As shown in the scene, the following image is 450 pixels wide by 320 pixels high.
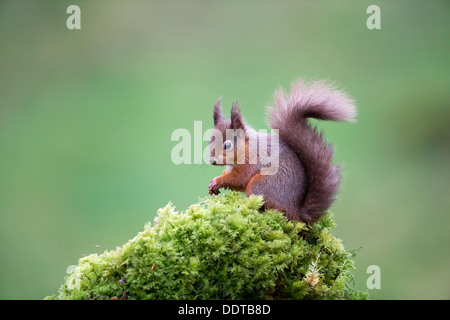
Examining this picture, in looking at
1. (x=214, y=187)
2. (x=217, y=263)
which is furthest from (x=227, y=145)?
(x=217, y=263)

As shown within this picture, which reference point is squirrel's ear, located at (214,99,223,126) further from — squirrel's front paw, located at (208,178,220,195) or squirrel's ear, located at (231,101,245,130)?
squirrel's front paw, located at (208,178,220,195)

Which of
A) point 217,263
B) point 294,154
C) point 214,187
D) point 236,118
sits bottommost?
point 217,263

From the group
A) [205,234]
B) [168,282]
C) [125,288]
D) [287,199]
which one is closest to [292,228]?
[287,199]

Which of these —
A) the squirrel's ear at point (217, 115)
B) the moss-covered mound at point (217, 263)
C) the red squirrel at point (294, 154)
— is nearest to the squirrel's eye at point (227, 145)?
the red squirrel at point (294, 154)

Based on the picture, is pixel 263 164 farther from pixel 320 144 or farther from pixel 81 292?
pixel 81 292

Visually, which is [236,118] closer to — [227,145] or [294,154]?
[227,145]

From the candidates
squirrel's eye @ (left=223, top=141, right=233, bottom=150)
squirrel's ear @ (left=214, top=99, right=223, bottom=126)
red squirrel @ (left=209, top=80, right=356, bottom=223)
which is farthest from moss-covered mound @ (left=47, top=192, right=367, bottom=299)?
squirrel's ear @ (left=214, top=99, right=223, bottom=126)
